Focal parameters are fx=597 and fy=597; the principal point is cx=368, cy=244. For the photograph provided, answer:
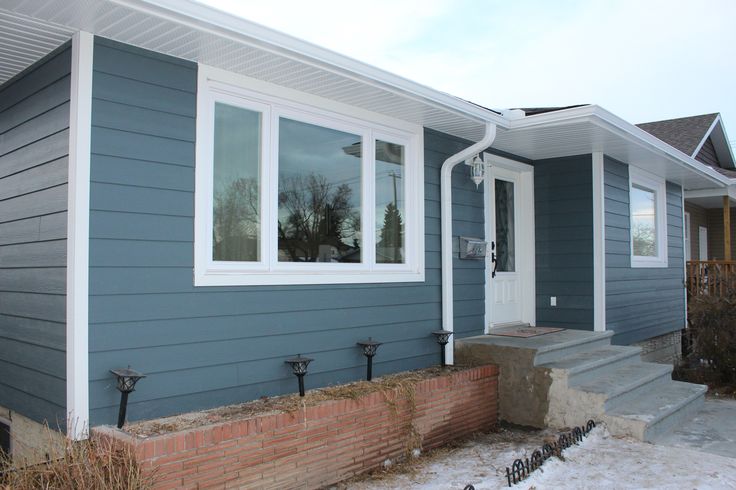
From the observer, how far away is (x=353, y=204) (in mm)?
4770

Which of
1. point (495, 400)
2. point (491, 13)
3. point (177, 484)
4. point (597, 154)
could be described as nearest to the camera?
point (177, 484)

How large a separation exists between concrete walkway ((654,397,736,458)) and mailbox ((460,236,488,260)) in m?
2.20

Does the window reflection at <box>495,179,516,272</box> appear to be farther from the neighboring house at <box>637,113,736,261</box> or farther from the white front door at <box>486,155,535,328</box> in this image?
the neighboring house at <box>637,113,736,261</box>

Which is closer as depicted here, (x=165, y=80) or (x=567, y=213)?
(x=165, y=80)

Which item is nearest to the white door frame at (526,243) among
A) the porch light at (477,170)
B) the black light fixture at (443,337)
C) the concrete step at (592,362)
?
the concrete step at (592,362)

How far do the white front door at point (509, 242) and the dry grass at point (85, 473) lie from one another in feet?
13.8

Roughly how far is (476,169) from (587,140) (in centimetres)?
124

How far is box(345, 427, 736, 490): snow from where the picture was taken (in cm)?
372

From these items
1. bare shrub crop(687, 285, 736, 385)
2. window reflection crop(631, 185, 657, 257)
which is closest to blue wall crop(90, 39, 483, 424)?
bare shrub crop(687, 285, 736, 385)

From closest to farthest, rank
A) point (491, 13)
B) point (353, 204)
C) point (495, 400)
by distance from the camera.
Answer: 1. point (353, 204)
2. point (495, 400)
3. point (491, 13)

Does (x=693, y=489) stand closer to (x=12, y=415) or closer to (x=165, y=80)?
(x=165, y=80)

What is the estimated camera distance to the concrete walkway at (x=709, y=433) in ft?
14.7

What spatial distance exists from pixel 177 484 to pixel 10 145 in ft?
8.39

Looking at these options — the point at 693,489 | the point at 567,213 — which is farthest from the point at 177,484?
the point at 567,213
